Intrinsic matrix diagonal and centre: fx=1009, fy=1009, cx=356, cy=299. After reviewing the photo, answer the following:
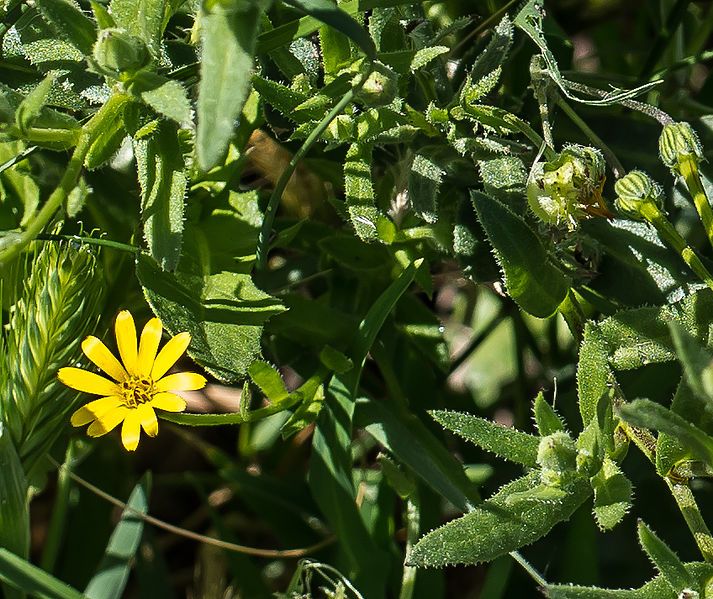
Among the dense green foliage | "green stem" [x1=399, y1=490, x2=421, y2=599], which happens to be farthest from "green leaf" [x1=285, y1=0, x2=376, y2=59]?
"green stem" [x1=399, y1=490, x2=421, y2=599]

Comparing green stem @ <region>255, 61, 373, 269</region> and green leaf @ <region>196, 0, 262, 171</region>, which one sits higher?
green leaf @ <region>196, 0, 262, 171</region>

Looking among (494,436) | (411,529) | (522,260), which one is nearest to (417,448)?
(411,529)

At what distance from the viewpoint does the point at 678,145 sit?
Answer: 127 centimetres

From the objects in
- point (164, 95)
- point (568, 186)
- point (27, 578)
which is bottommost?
point (27, 578)

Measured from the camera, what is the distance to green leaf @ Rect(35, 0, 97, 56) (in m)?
1.21

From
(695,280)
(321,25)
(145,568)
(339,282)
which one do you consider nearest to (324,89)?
(321,25)

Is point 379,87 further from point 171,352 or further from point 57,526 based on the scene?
point 57,526

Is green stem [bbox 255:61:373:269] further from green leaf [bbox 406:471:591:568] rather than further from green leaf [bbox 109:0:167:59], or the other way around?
green leaf [bbox 406:471:591:568]

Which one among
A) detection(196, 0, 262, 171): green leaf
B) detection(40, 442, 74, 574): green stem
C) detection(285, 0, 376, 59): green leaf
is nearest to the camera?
detection(196, 0, 262, 171): green leaf

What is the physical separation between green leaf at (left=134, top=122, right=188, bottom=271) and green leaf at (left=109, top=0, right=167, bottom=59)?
0.12 metres

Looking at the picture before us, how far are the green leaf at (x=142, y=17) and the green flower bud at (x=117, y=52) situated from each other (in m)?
0.04

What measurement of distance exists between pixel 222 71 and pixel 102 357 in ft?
1.61

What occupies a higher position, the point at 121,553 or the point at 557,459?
the point at 557,459

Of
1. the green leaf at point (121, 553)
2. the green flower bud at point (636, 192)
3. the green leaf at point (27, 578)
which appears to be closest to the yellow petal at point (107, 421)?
the green leaf at point (27, 578)
